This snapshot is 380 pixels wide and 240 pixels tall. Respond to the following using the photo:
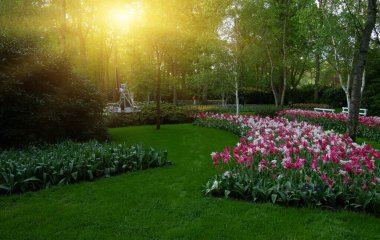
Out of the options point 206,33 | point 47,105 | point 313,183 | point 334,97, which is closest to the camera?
point 313,183

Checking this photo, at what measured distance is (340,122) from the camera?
1286 centimetres

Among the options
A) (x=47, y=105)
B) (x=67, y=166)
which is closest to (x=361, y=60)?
(x=67, y=166)

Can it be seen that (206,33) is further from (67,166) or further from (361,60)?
(67,166)

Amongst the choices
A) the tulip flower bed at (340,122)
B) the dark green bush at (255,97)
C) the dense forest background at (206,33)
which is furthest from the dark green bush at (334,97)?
the tulip flower bed at (340,122)

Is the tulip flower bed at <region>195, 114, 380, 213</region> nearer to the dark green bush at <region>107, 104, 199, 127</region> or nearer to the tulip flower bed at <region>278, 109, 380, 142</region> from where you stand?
the tulip flower bed at <region>278, 109, 380, 142</region>

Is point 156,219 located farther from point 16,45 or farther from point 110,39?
point 110,39

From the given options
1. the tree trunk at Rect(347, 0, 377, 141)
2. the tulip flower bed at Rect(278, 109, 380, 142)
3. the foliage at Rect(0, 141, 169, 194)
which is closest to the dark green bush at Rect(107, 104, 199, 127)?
the tulip flower bed at Rect(278, 109, 380, 142)

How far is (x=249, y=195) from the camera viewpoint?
15.8 feet

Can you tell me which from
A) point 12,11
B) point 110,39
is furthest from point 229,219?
point 110,39

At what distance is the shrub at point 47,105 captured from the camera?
8578 mm

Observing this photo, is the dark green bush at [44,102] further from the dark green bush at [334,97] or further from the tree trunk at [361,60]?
the dark green bush at [334,97]

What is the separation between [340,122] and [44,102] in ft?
42.4

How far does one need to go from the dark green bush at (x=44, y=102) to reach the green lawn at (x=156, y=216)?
4569 millimetres

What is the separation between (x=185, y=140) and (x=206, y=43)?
1083cm
